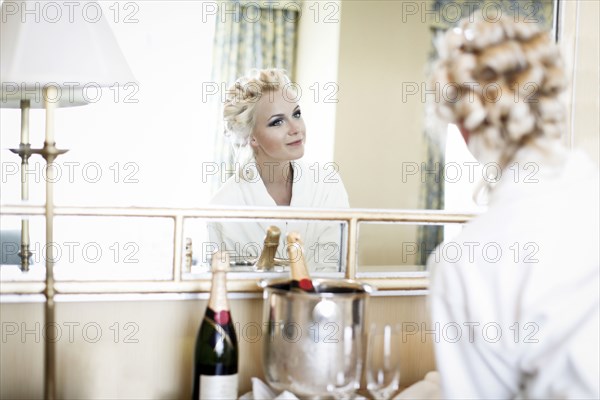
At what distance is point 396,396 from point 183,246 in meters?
0.47

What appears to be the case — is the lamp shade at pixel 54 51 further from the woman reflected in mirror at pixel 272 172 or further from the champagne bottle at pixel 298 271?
the champagne bottle at pixel 298 271

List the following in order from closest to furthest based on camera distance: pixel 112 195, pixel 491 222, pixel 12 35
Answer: pixel 491 222, pixel 12 35, pixel 112 195

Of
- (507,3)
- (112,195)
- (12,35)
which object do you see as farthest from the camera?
(507,3)

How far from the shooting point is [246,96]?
141cm

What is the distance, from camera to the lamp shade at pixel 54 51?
118cm

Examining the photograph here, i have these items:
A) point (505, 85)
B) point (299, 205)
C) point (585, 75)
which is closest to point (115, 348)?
point (299, 205)

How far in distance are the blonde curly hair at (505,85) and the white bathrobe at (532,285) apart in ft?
0.14

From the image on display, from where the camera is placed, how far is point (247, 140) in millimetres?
1420

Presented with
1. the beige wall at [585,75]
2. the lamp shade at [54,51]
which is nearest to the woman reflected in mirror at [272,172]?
the lamp shade at [54,51]

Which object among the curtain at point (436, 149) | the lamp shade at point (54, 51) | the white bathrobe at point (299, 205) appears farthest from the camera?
the curtain at point (436, 149)

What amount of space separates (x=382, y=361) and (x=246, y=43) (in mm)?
619

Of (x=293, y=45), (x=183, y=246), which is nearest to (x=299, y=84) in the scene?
(x=293, y=45)

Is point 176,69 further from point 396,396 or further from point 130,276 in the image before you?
point 396,396

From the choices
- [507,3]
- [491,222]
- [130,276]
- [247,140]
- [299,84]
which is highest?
[507,3]
